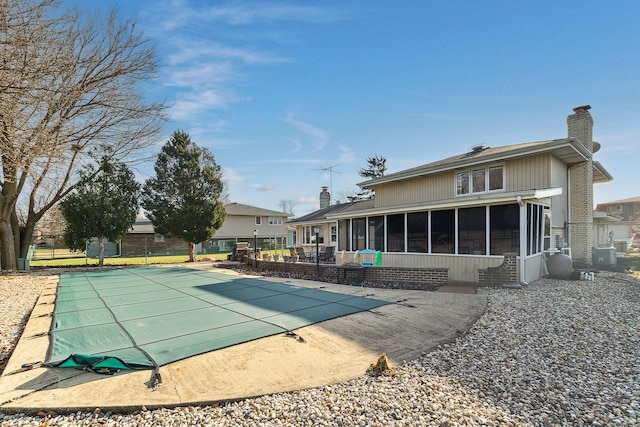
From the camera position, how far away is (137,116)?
16.7 m

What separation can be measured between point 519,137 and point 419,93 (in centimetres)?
688

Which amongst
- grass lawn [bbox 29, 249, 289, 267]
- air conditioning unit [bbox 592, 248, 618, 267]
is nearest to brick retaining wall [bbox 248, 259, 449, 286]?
air conditioning unit [bbox 592, 248, 618, 267]


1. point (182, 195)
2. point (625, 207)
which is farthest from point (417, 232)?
point (625, 207)

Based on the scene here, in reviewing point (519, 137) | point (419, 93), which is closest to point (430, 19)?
point (419, 93)

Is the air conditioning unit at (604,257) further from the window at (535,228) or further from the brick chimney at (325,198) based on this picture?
the brick chimney at (325,198)

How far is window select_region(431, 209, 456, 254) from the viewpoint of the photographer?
1092 cm

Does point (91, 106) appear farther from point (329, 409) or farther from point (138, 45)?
point (329, 409)

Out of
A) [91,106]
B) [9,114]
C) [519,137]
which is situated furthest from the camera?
[519,137]

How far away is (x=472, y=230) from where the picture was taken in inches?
415

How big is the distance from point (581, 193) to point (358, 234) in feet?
30.2

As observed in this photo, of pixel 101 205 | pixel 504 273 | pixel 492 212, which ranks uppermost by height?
pixel 101 205

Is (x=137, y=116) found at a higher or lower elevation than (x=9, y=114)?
higher

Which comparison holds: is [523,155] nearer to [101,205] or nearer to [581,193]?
[581,193]

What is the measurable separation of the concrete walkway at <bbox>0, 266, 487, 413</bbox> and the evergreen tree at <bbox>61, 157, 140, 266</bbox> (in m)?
12.5
